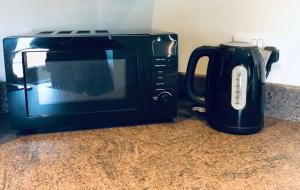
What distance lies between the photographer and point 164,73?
3.01 feet

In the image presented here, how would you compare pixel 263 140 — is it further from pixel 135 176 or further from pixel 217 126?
pixel 135 176

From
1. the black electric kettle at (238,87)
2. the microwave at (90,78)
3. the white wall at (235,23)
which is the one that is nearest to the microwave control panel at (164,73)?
the microwave at (90,78)

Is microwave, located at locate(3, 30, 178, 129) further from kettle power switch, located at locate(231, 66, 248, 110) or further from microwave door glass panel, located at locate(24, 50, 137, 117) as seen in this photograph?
kettle power switch, located at locate(231, 66, 248, 110)

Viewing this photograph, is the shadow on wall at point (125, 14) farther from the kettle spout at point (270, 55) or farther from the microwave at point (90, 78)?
the kettle spout at point (270, 55)

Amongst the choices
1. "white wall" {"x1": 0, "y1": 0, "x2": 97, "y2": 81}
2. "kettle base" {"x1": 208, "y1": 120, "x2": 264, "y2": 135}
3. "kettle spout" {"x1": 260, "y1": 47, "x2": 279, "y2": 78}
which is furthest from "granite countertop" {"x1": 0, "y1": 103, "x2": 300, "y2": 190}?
"white wall" {"x1": 0, "y1": 0, "x2": 97, "y2": 81}

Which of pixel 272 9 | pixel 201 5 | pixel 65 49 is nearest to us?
pixel 65 49

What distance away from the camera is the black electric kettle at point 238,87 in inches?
34.0

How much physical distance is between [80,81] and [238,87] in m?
0.43

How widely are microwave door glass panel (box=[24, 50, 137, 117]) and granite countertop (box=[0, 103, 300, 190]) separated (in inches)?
3.1

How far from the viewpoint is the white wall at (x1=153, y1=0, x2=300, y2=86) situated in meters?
0.98

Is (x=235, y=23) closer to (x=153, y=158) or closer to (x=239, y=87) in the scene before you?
(x=239, y=87)

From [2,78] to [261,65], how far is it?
2.60 feet

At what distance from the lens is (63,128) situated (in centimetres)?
92

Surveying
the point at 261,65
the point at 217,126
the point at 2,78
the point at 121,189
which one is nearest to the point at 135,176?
the point at 121,189
